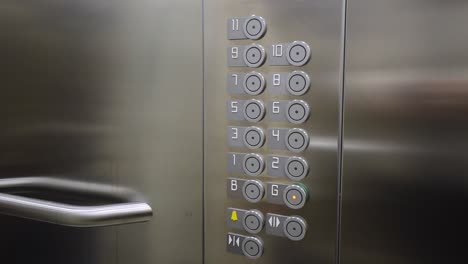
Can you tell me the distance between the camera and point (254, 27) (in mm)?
704

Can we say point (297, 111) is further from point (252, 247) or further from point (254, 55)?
point (252, 247)

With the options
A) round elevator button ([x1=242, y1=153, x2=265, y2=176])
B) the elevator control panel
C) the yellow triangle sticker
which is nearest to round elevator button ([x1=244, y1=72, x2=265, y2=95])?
the elevator control panel

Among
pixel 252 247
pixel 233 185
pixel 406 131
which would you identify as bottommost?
pixel 252 247

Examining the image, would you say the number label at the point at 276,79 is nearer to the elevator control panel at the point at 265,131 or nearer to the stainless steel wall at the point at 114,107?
the elevator control panel at the point at 265,131

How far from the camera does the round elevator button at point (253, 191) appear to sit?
727mm

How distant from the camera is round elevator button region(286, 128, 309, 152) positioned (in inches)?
27.0

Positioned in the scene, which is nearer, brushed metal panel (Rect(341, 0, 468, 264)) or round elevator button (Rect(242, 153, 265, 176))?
brushed metal panel (Rect(341, 0, 468, 264))

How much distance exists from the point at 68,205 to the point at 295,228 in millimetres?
397

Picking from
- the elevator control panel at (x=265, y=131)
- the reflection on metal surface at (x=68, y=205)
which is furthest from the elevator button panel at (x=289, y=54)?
the reflection on metal surface at (x=68, y=205)

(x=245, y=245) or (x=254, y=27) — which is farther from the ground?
(x=254, y=27)

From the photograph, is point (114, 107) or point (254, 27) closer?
point (254, 27)

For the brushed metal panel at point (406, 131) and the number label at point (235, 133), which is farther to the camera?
the number label at point (235, 133)

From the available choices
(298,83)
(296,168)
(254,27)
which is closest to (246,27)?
(254,27)

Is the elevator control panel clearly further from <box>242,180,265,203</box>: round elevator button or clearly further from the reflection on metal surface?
the reflection on metal surface
